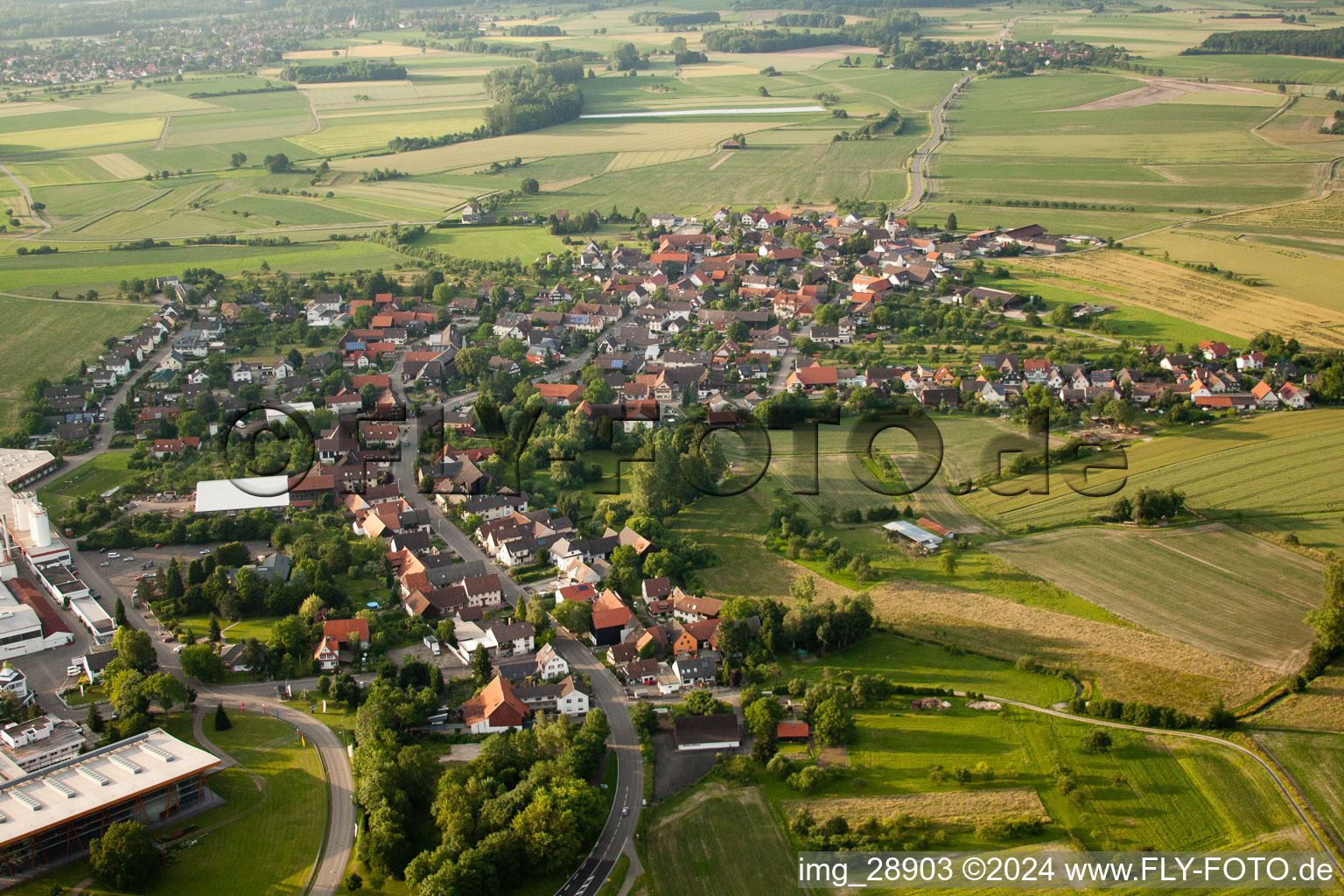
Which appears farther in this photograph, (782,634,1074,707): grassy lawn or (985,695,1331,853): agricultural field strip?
(782,634,1074,707): grassy lawn

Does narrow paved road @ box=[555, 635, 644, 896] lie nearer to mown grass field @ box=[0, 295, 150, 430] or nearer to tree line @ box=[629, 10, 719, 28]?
mown grass field @ box=[0, 295, 150, 430]

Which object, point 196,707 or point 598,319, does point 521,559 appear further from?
point 598,319

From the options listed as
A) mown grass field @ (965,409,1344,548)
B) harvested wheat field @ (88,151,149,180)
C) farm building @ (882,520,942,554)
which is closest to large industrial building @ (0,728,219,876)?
farm building @ (882,520,942,554)

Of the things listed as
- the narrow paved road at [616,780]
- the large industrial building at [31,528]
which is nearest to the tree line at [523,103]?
the large industrial building at [31,528]

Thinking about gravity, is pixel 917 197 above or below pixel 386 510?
above

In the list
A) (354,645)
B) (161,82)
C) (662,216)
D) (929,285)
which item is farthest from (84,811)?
(161,82)
